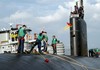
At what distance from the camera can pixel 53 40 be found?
73.8 ft

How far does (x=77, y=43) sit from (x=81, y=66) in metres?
4.87

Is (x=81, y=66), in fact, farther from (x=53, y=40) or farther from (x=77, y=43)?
(x=53, y=40)

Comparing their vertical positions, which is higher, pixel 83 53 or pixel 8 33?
pixel 8 33

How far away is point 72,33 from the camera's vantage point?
1820 centimetres

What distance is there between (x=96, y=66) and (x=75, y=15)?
4.62 m

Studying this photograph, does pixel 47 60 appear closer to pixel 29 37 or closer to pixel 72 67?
pixel 72 67

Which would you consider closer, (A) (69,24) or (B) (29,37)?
(A) (69,24)

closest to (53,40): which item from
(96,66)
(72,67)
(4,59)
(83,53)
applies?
(83,53)

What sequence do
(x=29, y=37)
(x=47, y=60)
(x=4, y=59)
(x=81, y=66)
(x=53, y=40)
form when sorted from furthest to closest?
(x=29, y=37) < (x=53, y=40) < (x=81, y=66) < (x=47, y=60) < (x=4, y=59)

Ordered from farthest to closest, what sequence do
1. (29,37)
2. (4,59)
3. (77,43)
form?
1. (29,37)
2. (77,43)
3. (4,59)

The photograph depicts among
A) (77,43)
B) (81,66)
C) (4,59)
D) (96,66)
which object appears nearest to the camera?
(4,59)

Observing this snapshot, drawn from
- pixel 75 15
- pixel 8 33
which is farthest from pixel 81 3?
pixel 8 33

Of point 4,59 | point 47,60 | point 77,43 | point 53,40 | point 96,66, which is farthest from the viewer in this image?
point 53,40

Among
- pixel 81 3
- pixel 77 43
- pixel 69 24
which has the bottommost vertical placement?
pixel 77 43
